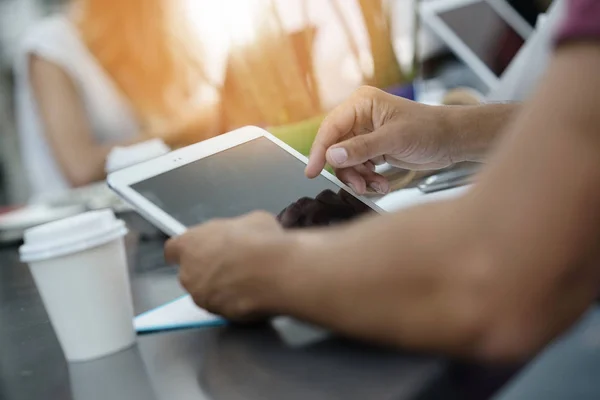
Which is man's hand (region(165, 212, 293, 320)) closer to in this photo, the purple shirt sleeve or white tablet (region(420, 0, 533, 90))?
the purple shirt sleeve

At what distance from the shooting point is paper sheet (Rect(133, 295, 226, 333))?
617 millimetres

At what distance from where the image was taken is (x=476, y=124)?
0.98m

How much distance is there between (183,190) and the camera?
777 mm

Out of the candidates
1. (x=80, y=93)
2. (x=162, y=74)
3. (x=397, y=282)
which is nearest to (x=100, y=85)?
(x=80, y=93)

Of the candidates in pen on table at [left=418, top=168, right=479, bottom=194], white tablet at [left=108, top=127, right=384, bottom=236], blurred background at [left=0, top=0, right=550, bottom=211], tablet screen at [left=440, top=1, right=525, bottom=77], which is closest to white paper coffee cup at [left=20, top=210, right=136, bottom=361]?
white tablet at [left=108, top=127, right=384, bottom=236]

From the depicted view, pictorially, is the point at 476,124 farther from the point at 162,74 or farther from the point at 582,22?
the point at 162,74

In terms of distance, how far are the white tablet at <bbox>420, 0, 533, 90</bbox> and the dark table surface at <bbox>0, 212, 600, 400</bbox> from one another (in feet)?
5.54

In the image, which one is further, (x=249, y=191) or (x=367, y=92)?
(x=367, y=92)

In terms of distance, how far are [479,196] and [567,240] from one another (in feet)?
0.18

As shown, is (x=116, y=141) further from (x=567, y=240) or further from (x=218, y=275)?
(x=567, y=240)

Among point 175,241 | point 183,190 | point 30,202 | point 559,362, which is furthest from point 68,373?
point 30,202

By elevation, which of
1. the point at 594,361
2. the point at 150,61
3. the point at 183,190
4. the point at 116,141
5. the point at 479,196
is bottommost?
the point at 594,361

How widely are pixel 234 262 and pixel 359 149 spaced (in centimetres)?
40

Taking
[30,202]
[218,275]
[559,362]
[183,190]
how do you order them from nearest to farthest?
[218,275] → [183,190] → [559,362] → [30,202]
